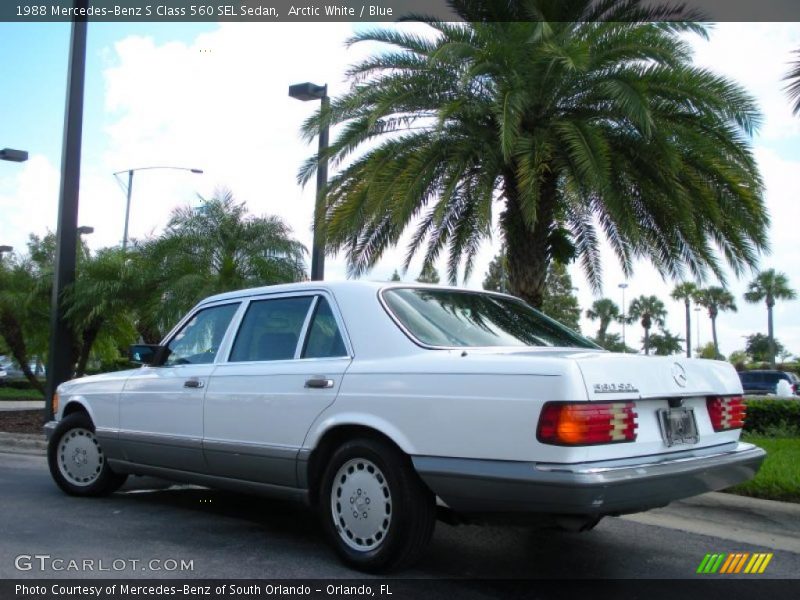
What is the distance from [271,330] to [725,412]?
283cm

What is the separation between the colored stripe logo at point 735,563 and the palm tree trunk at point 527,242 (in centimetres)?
628

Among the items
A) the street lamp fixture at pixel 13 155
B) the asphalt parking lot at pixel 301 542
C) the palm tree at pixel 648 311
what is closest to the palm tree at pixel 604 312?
the palm tree at pixel 648 311

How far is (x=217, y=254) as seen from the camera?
Answer: 12508mm

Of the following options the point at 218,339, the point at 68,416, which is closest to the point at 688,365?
the point at 218,339

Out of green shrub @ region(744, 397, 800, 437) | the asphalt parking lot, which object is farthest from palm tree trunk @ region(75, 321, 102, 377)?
green shrub @ region(744, 397, 800, 437)

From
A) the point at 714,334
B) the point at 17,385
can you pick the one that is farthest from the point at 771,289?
the point at 17,385

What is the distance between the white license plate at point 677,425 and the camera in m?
4.18

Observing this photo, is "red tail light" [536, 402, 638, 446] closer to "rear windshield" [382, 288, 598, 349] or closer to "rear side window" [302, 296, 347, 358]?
"rear windshield" [382, 288, 598, 349]

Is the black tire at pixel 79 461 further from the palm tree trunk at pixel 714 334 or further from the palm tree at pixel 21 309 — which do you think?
the palm tree trunk at pixel 714 334

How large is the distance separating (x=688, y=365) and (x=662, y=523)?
1820mm

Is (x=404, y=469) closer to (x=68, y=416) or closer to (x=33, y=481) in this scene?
(x=68, y=416)

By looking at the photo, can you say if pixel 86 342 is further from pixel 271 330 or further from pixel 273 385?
pixel 273 385

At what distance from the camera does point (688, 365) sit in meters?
4.50

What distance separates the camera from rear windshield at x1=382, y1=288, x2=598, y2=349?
4.66 m
